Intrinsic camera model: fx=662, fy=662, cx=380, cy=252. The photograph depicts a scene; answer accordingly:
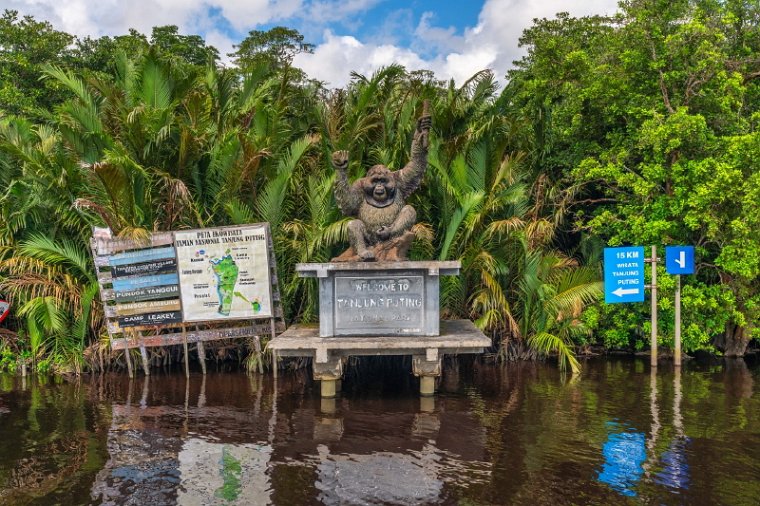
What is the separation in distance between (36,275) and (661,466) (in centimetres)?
907

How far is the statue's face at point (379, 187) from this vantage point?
8.66m

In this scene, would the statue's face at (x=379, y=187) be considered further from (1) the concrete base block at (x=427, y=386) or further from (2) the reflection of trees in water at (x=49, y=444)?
(2) the reflection of trees in water at (x=49, y=444)

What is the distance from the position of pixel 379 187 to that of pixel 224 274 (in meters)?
2.83

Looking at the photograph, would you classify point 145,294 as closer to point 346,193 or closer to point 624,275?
point 346,193

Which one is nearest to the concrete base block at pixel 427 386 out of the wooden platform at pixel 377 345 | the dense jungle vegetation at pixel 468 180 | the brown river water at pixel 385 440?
the brown river water at pixel 385 440

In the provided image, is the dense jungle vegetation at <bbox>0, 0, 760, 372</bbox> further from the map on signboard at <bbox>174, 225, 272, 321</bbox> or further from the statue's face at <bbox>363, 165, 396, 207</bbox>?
the statue's face at <bbox>363, 165, 396, 207</bbox>

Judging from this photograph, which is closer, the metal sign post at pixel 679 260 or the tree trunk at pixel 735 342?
the metal sign post at pixel 679 260

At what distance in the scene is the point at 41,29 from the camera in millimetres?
18266

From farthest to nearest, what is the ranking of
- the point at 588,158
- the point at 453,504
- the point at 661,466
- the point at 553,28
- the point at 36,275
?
the point at 553,28 < the point at 588,158 < the point at 36,275 < the point at 661,466 < the point at 453,504

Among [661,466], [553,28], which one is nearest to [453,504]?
[661,466]

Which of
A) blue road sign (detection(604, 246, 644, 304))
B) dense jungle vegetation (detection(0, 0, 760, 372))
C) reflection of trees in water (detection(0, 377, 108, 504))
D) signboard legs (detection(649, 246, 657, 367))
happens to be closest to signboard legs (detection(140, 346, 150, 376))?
dense jungle vegetation (detection(0, 0, 760, 372))

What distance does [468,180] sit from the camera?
1084cm

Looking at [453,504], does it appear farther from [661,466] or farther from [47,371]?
[47,371]

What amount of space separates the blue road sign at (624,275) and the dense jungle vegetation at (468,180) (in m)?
0.36
